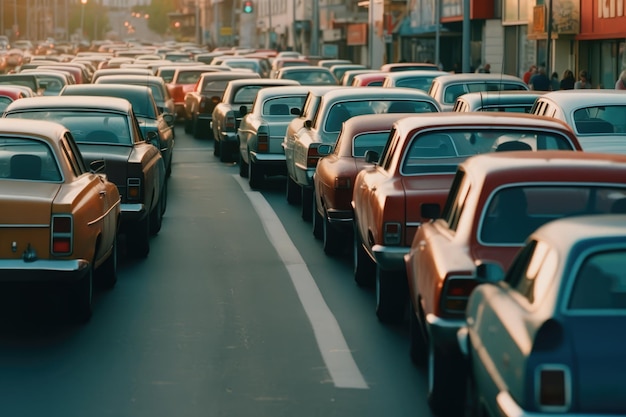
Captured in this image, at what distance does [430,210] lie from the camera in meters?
9.74

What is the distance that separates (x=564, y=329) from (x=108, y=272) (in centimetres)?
722

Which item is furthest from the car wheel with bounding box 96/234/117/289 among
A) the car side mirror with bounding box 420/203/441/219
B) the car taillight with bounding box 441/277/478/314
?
the car taillight with bounding box 441/277/478/314

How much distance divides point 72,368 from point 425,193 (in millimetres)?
2816

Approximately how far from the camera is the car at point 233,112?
27.6 m

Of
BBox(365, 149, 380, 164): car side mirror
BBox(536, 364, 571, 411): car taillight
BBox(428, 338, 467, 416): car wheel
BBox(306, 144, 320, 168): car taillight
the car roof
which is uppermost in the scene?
the car roof

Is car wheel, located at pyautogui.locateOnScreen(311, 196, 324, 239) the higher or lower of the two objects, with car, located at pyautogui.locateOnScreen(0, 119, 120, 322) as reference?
lower

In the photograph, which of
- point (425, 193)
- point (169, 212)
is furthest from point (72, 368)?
point (169, 212)

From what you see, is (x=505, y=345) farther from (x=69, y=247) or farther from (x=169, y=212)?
(x=169, y=212)

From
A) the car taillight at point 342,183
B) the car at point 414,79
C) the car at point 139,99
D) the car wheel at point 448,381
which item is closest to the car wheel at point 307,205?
the car at point 139,99

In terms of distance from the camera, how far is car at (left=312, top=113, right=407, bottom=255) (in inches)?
554

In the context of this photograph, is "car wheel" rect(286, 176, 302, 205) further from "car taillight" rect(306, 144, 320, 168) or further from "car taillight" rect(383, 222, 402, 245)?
"car taillight" rect(383, 222, 402, 245)

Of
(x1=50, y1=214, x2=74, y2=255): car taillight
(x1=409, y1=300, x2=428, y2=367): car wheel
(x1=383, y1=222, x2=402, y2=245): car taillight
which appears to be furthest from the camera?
(x1=383, y1=222, x2=402, y2=245): car taillight

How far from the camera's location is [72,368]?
944cm

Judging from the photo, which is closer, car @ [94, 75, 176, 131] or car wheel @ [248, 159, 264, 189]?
car wheel @ [248, 159, 264, 189]
